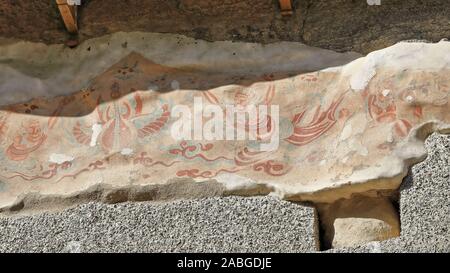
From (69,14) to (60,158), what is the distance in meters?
0.79

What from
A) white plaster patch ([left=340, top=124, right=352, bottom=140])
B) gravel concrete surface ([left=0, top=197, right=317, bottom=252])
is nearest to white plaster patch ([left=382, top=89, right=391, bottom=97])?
white plaster patch ([left=340, top=124, right=352, bottom=140])

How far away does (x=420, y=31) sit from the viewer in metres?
5.38

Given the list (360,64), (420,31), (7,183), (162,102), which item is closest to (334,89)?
(360,64)

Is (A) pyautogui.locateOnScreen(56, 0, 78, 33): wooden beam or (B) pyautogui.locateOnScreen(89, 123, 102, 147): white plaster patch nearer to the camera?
(B) pyautogui.locateOnScreen(89, 123, 102, 147): white plaster patch

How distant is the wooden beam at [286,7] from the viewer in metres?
5.54

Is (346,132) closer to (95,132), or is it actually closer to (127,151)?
(127,151)

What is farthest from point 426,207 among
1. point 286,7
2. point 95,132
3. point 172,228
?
point 95,132

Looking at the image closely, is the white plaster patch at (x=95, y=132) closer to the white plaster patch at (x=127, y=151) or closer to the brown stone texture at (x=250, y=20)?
the white plaster patch at (x=127, y=151)

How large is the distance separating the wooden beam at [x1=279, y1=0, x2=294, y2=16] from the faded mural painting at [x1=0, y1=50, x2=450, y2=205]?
35 centimetres

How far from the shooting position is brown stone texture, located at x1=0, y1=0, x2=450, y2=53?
17.8 ft

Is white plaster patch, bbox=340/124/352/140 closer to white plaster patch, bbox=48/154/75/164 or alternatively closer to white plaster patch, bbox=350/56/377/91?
white plaster patch, bbox=350/56/377/91

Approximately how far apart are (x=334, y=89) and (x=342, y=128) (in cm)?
25

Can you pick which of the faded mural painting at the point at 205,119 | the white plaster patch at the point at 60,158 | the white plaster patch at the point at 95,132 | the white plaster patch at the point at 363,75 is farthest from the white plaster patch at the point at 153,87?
the white plaster patch at the point at 363,75

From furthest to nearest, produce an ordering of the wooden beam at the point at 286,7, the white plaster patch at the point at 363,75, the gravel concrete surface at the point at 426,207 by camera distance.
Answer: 1. the wooden beam at the point at 286,7
2. the white plaster patch at the point at 363,75
3. the gravel concrete surface at the point at 426,207
